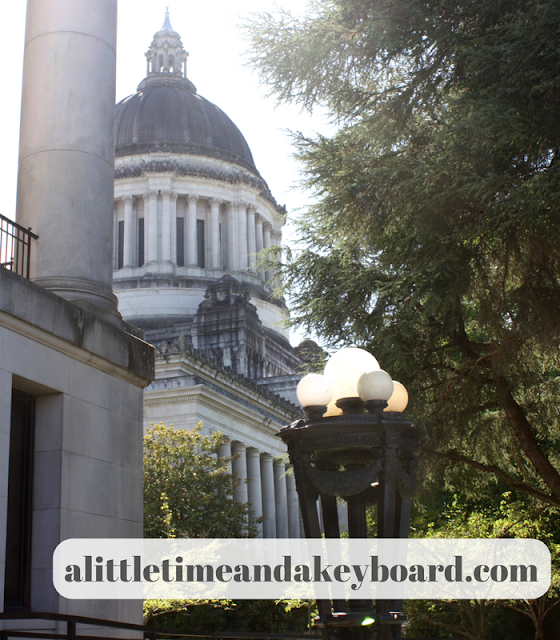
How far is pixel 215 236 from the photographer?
72.0 meters

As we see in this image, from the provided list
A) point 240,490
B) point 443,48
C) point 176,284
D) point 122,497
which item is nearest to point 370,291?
point 443,48

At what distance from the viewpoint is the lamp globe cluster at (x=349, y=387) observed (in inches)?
287

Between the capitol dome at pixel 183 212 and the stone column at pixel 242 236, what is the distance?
0.09m

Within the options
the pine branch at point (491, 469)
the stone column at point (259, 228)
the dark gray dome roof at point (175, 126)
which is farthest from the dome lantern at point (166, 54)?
the pine branch at point (491, 469)

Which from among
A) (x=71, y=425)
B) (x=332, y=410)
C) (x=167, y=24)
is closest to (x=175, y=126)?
(x=167, y=24)

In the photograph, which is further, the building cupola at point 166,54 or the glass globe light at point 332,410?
the building cupola at point 166,54

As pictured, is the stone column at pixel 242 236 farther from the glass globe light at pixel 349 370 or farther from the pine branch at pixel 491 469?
the glass globe light at pixel 349 370

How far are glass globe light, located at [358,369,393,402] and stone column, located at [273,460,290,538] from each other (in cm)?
4428

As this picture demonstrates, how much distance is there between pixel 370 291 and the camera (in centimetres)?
1708

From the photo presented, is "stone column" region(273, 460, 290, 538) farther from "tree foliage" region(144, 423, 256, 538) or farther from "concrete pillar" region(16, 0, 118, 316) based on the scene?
"concrete pillar" region(16, 0, 118, 316)

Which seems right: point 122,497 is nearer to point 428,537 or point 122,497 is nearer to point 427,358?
point 427,358

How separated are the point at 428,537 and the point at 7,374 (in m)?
23.0

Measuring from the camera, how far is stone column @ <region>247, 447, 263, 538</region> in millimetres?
46344

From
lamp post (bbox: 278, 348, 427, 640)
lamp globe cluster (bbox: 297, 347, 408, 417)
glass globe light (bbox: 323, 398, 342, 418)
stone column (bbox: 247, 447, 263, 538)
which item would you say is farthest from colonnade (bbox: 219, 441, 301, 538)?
lamp post (bbox: 278, 348, 427, 640)
